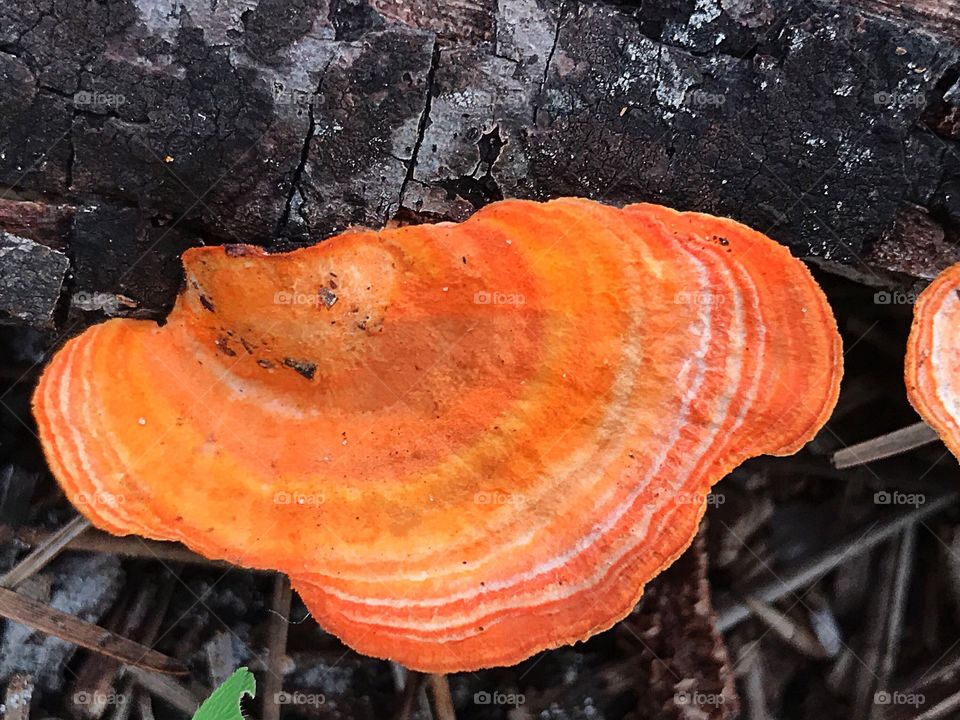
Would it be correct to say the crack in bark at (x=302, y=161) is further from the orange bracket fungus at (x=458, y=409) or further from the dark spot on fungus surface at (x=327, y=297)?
the dark spot on fungus surface at (x=327, y=297)

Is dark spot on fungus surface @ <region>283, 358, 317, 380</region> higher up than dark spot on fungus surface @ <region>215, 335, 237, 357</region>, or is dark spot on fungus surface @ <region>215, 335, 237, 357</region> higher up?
dark spot on fungus surface @ <region>283, 358, 317, 380</region>

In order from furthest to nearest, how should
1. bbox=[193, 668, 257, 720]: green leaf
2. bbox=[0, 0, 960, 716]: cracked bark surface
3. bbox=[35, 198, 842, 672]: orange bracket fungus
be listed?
bbox=[193, 668, 257, 720]: green leaf, bbox=[0, 0, 960, 716]: cracked bark surface, bbox=[35, 198, 842, 672]: orange bracket fungus

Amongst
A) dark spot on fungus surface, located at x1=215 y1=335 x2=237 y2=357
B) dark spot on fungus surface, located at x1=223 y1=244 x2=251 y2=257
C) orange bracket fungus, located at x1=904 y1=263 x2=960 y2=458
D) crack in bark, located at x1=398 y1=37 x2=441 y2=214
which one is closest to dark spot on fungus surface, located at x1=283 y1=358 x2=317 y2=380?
dark spot on fungus surface, located at x1=215 y1=335 x2=237 y2=357

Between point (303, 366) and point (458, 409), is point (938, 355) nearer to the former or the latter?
point (458, 409)

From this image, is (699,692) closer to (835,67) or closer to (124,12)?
(835,67)

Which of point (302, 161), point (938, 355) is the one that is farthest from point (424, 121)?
point (938, 355)

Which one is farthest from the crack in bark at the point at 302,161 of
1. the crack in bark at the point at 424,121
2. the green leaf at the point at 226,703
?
the green leaf at the point at 226,703

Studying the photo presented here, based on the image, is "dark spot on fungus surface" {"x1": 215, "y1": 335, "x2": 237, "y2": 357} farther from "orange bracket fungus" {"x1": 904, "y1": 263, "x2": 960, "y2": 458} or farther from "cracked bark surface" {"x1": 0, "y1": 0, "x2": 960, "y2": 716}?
"orange bracket fungus" {"x1": 904, "y1": 263, "x2": 960, "y2": 458}
